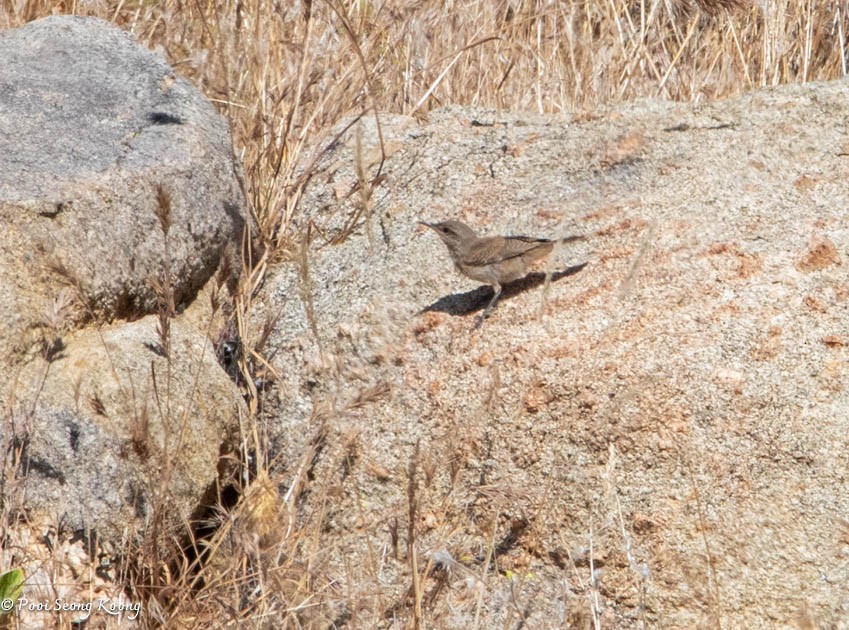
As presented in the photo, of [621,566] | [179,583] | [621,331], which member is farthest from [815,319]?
[179,583]

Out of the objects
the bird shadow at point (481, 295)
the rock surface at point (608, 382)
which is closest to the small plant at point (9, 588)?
the rock surface at point (608, 382)

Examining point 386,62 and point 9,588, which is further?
point 386,62

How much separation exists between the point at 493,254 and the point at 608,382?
2.50ft

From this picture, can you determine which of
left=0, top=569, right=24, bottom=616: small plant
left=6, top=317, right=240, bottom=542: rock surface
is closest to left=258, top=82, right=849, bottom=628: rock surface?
left=6, top=317, right=240, bottom=542: rock surface

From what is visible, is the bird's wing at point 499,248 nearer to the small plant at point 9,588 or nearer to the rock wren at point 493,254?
the rock wren at point 493,254

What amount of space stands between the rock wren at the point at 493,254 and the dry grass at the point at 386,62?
0.42 meters

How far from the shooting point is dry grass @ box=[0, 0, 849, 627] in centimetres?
474

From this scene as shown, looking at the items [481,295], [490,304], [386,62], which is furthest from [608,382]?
[386,62]

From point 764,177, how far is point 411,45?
2.76 m

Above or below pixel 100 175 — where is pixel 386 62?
above

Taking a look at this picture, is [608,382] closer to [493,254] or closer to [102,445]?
[493,254]

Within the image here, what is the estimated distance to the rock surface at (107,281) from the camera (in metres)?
3.49

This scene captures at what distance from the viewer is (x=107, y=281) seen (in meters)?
3.87

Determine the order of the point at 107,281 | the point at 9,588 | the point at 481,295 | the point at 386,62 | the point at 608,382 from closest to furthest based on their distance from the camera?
the point at 9,588 < the point at 608,382 < the point at 107,281 < the point at 481,295 < the point at 386,62
